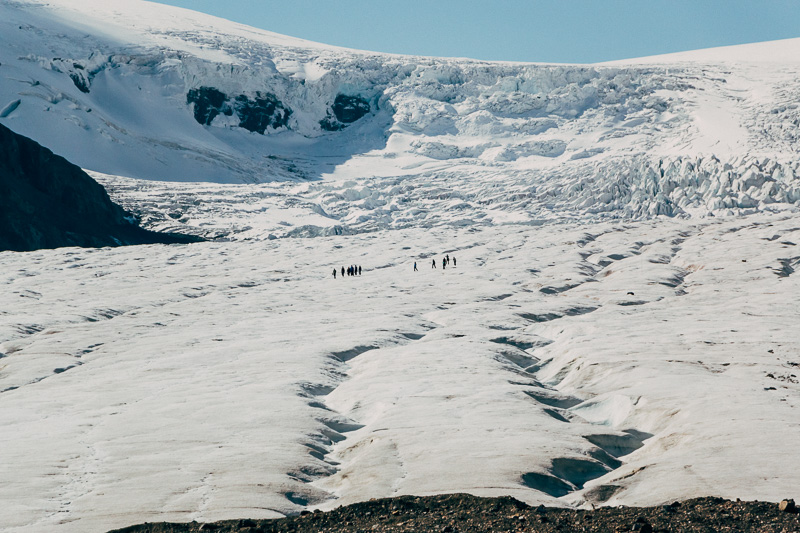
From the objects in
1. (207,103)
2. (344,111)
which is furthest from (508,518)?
(344,111)

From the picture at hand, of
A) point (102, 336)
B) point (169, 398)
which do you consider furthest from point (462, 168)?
point (169, 398)

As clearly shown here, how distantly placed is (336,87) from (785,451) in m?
147

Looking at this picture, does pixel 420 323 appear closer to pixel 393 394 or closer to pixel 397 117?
pixel 393 394

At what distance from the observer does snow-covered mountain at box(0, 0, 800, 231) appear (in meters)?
97.4

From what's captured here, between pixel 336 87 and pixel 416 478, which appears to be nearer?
pixel 416 478

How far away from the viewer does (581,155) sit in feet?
396

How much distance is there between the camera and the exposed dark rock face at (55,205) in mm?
90562

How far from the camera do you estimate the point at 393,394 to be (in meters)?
18.6

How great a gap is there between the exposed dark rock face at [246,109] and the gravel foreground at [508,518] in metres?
150

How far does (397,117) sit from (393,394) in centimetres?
13323

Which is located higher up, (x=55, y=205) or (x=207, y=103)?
(x=207, y=103)

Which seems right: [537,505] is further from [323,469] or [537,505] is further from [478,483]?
[323,469]

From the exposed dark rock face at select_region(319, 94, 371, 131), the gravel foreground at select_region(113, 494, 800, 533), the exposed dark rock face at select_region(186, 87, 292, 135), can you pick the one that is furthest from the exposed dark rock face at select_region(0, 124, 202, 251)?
the gravel foreground at select_region(113, 494, 800, 533)

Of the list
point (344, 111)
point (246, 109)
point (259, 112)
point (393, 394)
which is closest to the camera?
point (393, 394)
